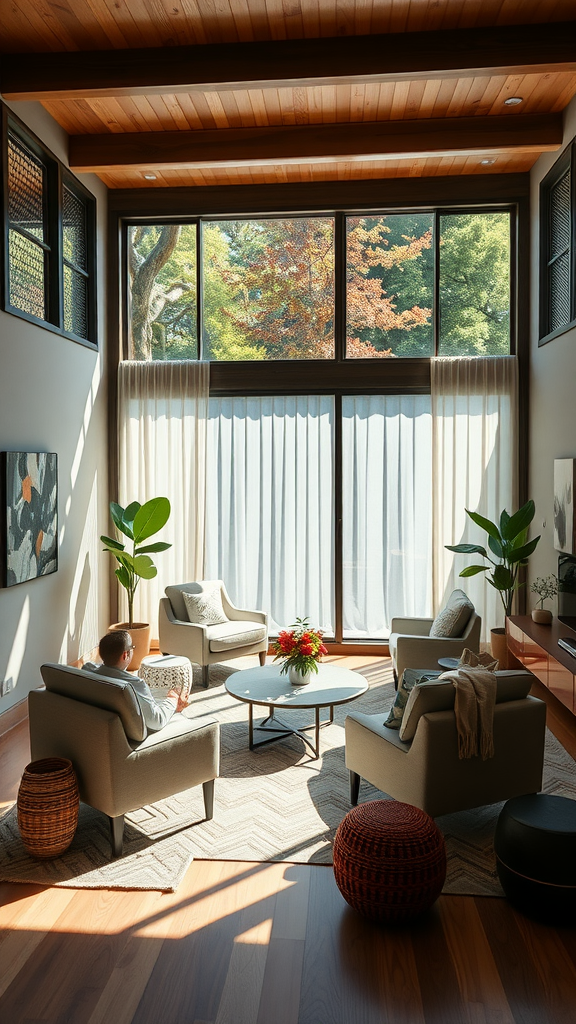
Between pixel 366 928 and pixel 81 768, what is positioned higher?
pixel 81 768

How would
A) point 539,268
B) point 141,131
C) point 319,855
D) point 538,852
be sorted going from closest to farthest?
point 538,852 → point 319,855 → point 141,131 → point 539,268

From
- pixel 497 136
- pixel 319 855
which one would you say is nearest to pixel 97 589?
pixel 319 855

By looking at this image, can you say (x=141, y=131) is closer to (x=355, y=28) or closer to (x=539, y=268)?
(x=355, y=28)

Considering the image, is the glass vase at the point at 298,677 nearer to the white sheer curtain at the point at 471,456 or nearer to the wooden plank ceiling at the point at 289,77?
the white sheer curtain at the point at 471,456

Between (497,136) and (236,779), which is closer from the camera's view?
(236,779)

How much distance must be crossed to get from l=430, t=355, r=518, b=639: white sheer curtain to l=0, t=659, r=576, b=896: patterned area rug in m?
2.21

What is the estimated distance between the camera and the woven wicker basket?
3.25 metres

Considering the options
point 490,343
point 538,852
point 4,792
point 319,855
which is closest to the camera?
point 538,852

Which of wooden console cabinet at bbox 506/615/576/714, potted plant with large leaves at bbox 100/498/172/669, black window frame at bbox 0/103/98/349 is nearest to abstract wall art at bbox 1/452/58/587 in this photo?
potted plant with large leaves at bbox 100/498/172/669

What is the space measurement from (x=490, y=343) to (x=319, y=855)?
4.82 m

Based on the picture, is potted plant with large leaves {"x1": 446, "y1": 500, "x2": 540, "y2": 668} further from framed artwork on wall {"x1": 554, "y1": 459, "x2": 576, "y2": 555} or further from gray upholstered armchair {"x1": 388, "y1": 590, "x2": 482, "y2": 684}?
gray upholstered armchair {"x1": 388, "y1": 590, "x2": 482, "y2": 684}

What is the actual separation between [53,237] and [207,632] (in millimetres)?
3223

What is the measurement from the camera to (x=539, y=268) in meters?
6.27

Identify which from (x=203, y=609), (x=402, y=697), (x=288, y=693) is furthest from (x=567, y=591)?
(x=203, y=609)
